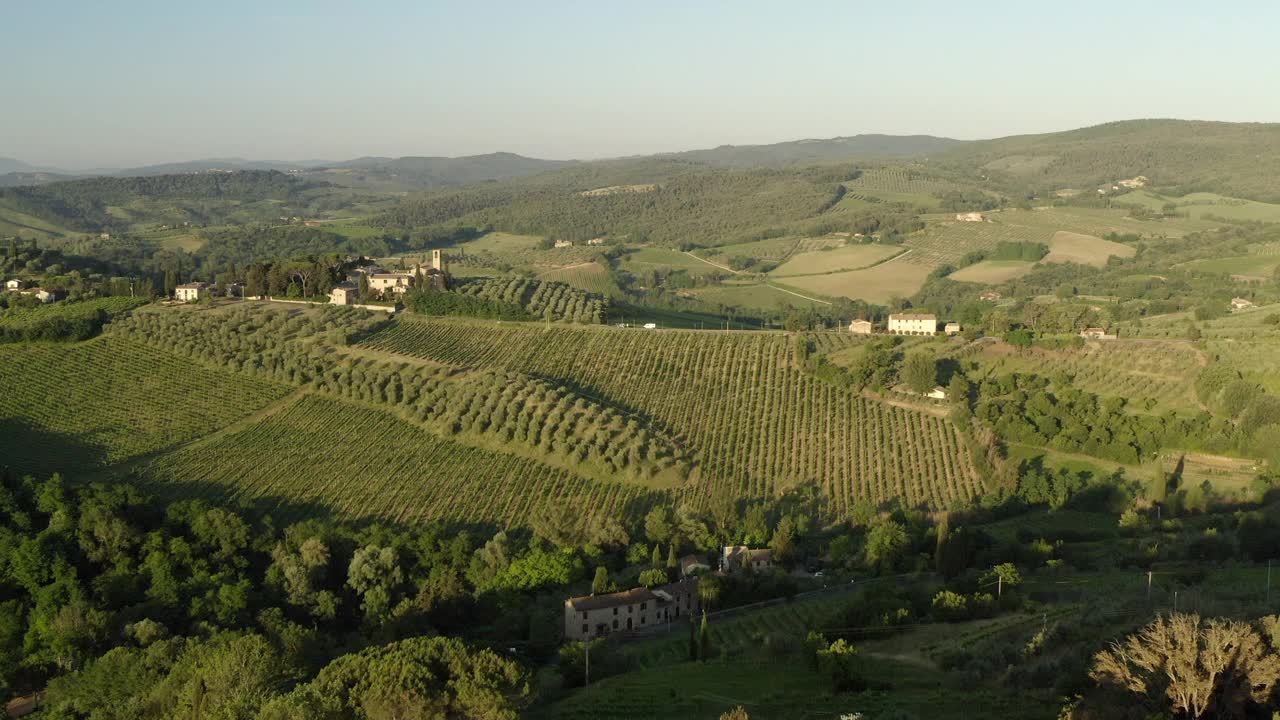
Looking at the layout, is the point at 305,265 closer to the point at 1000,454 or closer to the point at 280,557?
the point at 280,557

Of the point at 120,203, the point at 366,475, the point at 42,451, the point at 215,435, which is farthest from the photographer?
the point at 120,203

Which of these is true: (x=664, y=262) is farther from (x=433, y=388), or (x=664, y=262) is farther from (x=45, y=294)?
(x=433, y=388)

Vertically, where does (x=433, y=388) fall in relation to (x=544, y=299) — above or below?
below

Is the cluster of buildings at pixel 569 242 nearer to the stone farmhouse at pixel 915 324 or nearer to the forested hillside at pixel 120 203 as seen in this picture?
the forested hillside at pixel 120 203

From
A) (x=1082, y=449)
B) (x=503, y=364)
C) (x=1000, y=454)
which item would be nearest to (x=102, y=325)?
(x=503, y=364)

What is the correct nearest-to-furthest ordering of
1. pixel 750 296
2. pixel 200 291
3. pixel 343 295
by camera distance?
1. pixel 343 295
2. pixel 200 291
3. pixel 750 296

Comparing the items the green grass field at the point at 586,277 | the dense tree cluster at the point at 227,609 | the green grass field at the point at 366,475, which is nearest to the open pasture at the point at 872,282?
the green grass field at the point at 586,277

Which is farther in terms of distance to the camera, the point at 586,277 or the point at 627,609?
the point at 586,277

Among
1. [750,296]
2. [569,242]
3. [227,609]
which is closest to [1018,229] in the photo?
[750,296]
